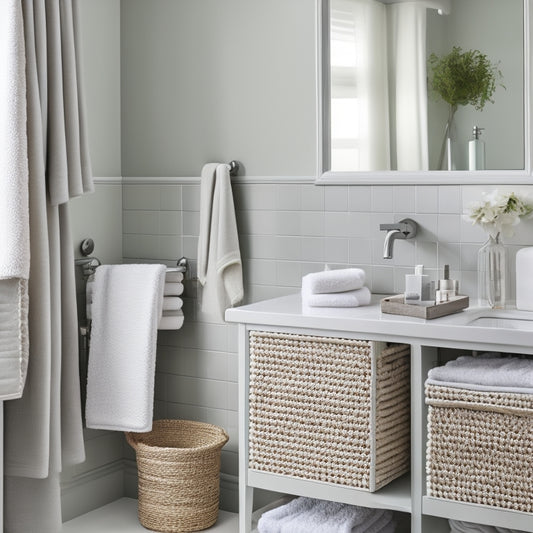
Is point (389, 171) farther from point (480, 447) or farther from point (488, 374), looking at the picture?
point (480, 447)

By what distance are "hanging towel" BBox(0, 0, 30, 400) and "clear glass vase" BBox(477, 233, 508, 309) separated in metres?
1.38

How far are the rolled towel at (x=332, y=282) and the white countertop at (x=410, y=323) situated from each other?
0.06 meters

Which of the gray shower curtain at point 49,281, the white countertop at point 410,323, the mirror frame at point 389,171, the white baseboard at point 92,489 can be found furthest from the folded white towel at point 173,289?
the white baseboard at point 92,489

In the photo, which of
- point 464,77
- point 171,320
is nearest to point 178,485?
point 171,320

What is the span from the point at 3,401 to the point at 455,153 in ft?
5.38

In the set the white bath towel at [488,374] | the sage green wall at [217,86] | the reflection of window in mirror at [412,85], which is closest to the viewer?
the white bath towel at [488,374]

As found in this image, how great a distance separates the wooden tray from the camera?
8.52 feet

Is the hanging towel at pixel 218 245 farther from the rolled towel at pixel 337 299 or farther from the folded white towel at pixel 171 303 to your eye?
the rolled towel at pixel 337 299

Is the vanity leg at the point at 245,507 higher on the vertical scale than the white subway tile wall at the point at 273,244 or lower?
lower

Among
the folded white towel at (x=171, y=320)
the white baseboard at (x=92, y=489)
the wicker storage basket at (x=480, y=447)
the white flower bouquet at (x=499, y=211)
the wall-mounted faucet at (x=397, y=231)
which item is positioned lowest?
the white baseboard at (x=92, y=489)

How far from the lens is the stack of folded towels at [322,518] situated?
2746mm

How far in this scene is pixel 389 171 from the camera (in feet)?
10.0

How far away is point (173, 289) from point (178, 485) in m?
0.69

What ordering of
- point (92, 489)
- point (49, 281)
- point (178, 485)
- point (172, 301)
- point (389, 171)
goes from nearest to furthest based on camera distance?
point (49, 281) < point (389, 171) < point (178, 485) < point (172, 301) < point (92, 489)
